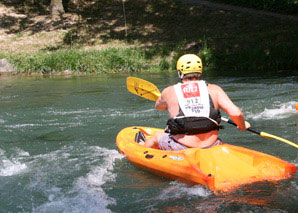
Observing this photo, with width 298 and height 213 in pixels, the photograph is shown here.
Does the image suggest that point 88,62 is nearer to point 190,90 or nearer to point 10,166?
point 10,166

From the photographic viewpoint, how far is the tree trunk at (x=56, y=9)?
69.7 ft

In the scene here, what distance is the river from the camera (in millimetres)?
3873

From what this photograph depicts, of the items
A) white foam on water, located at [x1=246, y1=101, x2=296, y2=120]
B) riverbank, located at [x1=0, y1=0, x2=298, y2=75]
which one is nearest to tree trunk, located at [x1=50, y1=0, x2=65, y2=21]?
riverbank, located at [x1=0, y1=0, x2=298, y2=75]

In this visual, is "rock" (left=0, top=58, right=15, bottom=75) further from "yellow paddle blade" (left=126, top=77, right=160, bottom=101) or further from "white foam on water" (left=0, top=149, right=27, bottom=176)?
"white foam on water" (left=0, top=149, right=27, bottom=176)

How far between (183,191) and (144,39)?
14829mm

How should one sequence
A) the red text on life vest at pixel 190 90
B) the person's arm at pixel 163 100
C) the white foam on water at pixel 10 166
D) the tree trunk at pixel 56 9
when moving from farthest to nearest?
the tree trunk at pixel 56 9, the white foam on water at pixel 10 166, the person's arm at pixel 163 100, the red text on life vest at pixel 190 90

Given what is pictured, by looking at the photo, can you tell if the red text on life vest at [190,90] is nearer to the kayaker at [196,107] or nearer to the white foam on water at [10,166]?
the kayaker at [196,107]

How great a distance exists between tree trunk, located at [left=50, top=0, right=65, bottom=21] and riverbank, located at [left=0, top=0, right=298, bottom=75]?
1.10 feet

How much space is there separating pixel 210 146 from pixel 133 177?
95cm

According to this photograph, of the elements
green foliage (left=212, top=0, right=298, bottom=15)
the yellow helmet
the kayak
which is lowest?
the kayak

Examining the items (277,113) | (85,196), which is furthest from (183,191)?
(277,113)

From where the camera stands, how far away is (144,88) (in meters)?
5.79

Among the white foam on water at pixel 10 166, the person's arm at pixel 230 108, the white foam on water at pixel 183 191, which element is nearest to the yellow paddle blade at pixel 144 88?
the person's arm at pixel 230 108

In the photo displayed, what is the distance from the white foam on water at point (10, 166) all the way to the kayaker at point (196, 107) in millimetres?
1901
